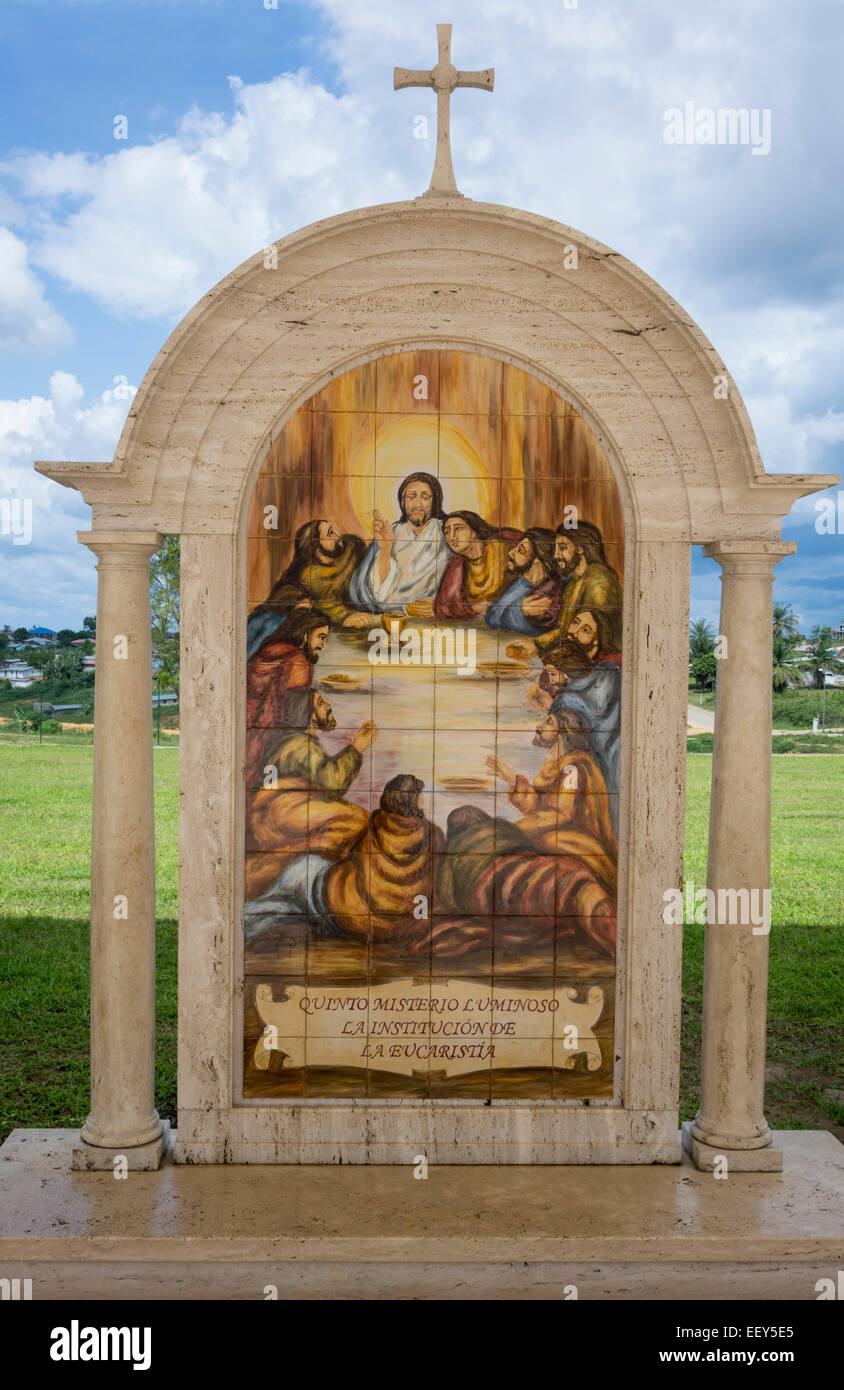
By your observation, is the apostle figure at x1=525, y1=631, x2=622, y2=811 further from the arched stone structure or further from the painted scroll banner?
the painted scroll banner

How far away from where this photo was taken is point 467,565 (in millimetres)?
7590

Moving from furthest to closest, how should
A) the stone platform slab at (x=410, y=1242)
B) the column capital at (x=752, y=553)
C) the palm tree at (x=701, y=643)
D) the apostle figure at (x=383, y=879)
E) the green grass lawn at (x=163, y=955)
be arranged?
the palm tree at (x=701, y=643) < the green grass lawn at (x=163, y=955) < the apostle figure at (x=383, y=879) < the column capital at (x=752, y=553) < the stone platform slab at (x=410, y=1242)

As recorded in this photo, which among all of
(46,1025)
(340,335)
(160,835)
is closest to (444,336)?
(340,335)

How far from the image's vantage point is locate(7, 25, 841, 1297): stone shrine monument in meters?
7.48

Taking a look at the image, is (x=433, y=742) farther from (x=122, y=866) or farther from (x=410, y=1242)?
(x=410, y=1242)

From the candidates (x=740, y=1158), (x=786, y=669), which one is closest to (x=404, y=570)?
(x=740, y=1158)

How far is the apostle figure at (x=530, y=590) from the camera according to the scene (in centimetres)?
761

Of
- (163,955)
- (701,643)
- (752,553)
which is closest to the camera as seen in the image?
(752,553)

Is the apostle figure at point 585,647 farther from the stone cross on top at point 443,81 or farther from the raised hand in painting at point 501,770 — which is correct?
the stone cross on top at point 443,81

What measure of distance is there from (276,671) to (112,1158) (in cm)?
345

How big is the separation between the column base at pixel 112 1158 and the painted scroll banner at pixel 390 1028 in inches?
35.5

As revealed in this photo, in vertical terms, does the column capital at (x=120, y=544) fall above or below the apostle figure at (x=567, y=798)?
above

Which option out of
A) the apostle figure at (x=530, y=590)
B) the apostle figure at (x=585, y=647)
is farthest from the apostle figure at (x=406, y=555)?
the apostle figure at (x=585, y=647)

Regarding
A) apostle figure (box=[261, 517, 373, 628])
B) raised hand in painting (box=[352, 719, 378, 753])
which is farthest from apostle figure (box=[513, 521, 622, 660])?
apostle figure (box=[261, 517, 373, 628])
